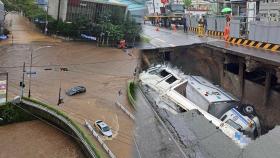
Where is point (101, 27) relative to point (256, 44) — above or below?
above

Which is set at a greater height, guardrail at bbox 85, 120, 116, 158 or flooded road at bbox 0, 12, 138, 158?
flooded road at bbox 0, 12, 138, 158

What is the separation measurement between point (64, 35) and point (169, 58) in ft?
87.5

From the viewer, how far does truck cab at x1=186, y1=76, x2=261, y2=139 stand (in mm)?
7070

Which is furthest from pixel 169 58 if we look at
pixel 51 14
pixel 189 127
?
pixel 51 14

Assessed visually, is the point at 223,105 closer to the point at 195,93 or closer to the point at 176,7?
the point at 195,93

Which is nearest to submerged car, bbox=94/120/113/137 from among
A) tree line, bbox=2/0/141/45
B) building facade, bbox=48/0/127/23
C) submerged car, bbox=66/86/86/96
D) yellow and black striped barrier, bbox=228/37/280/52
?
submerged car, bbox=66/86/86/96

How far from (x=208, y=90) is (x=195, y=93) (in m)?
0.44

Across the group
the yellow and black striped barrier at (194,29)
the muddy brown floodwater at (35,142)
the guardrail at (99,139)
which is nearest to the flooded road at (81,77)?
the guardrail at (99,139)

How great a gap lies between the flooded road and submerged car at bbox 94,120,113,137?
26cm

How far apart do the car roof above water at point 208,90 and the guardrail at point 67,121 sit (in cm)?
510

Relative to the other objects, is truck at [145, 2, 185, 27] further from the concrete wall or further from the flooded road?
the concrete wall

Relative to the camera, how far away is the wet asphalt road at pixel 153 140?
6016 millimetres

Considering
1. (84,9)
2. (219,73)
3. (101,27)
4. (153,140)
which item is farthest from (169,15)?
(153,140)

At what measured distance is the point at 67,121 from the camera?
14516 millimetres
